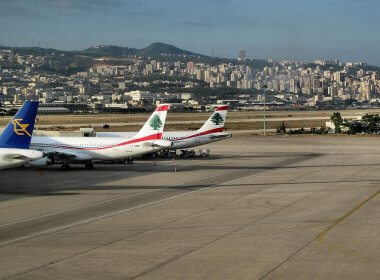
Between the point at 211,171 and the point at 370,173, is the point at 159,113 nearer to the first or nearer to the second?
the point at 211,171

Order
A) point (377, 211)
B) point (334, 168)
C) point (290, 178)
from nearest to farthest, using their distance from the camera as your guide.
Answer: point (377, 211) < point (290, 178) < point (334, 168)

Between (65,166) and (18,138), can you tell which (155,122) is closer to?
(65,166)

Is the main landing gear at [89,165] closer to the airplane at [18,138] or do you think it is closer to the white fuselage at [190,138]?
the white fuselage at [190,138]

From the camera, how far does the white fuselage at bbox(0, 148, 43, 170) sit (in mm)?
42656

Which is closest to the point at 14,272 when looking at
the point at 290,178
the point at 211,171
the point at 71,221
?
the point at 71,221

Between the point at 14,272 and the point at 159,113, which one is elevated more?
the point at 159,113

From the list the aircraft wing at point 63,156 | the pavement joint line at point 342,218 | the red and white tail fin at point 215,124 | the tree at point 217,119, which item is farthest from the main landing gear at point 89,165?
the pavement joint line at point 342,218

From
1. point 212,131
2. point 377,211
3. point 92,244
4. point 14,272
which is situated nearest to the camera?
point 14,272

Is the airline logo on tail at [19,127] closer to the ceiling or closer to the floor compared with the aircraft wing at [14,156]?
closer to the ceiling

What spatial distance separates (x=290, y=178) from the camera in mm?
56750

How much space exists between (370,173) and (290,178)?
8527 mm

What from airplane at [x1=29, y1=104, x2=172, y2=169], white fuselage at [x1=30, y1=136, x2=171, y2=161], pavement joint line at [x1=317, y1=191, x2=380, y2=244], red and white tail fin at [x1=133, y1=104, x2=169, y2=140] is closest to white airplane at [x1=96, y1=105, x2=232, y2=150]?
white fuselage at [x1=30, y1=136, x2=171, y2=161]

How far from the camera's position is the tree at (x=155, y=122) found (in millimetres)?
60938

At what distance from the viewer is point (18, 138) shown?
142 ft
